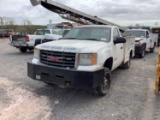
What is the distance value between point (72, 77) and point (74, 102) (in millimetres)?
721

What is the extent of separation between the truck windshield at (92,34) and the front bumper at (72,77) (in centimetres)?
143

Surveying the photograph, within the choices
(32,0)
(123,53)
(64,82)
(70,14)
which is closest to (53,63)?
(64,82)

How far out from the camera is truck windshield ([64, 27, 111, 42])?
5.64m

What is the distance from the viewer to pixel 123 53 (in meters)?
6.91

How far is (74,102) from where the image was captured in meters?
4.64

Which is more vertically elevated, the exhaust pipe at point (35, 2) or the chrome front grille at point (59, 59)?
the exhaust pipe at point (35, 2)

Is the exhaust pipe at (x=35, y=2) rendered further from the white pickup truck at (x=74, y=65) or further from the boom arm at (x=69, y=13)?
the white pickup truck at (x=74, y=65)

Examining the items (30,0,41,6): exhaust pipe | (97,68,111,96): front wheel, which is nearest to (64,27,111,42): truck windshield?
(97,68,111,96): front wheel

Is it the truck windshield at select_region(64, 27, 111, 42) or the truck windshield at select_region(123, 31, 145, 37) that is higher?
the truck windshield at select_region(123, 31, 145, 37)

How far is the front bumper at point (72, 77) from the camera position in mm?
4234

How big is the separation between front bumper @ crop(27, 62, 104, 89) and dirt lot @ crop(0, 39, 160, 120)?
51cm

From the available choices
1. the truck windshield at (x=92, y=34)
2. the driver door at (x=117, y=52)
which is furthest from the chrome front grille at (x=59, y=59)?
the driver door at (x=117, y=52)

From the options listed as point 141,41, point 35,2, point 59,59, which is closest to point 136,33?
point 141,41

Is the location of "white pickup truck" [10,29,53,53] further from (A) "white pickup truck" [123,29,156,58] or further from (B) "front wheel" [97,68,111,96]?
(B) "front wheel" [97,68,111,96]
